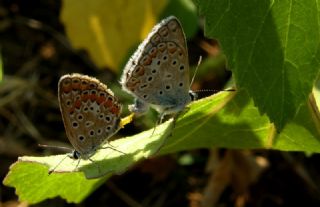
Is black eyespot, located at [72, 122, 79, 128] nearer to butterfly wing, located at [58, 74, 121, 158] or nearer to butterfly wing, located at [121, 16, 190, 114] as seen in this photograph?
butterfly wing, located at [58, 74, 121, 158]

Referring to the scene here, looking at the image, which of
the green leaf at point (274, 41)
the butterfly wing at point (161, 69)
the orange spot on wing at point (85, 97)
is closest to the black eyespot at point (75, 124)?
the orange spot on wing at point (85, 97)

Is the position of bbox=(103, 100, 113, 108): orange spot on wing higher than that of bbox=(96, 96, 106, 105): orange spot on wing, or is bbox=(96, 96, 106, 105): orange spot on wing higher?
bbox=(96, 96, 106, 105): orange spot on wing

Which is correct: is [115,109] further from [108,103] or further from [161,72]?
[161,72]

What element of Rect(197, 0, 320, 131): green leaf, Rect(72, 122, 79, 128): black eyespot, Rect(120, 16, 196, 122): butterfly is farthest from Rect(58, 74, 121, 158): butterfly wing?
Rect(197, 0, 320, 131): green leaf

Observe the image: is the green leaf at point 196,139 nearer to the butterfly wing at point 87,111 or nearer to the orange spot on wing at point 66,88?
the butterfly wing at point 87,111

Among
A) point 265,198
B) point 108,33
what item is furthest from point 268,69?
point 108,33

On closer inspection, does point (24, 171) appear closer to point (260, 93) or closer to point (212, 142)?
point (212, 142)
